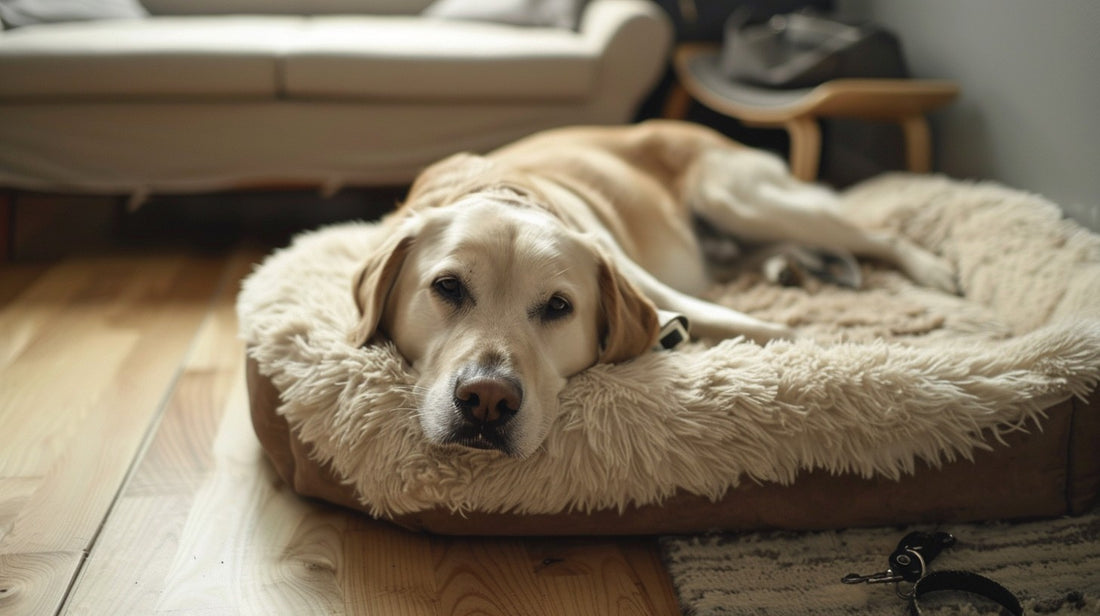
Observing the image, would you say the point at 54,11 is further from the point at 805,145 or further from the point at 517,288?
the point at 805,145

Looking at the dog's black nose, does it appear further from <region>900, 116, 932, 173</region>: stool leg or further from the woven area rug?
<region>900, 116, 932, 173</region>: stool leg

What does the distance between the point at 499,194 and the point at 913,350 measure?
0.97m

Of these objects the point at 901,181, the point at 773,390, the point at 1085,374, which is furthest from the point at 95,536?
the point at 901,181

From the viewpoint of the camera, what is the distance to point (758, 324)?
218 cm

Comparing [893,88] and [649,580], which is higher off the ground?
[893,88]

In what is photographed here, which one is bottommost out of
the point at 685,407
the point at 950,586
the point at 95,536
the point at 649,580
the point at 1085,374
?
the point at 95,536

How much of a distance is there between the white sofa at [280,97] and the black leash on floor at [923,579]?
241 centimetres

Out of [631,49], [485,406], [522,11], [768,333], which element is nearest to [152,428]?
[485,406]

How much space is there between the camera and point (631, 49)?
3670 mm

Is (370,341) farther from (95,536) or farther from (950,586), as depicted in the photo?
(950,586)

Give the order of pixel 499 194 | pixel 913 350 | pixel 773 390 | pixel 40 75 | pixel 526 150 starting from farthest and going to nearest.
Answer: pixel 40 75
pixel 526 150
pixel 499 194
pixel 913 350
pixel 773 390

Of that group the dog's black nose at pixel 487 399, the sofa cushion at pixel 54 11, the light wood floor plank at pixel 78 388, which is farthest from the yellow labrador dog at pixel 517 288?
the sofa cushion at pixel 54 11

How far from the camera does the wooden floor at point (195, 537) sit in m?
1.56

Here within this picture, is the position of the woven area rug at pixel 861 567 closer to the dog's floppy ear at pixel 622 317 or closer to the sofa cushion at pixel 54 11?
the dog's floppy ear at pixel 622 317
